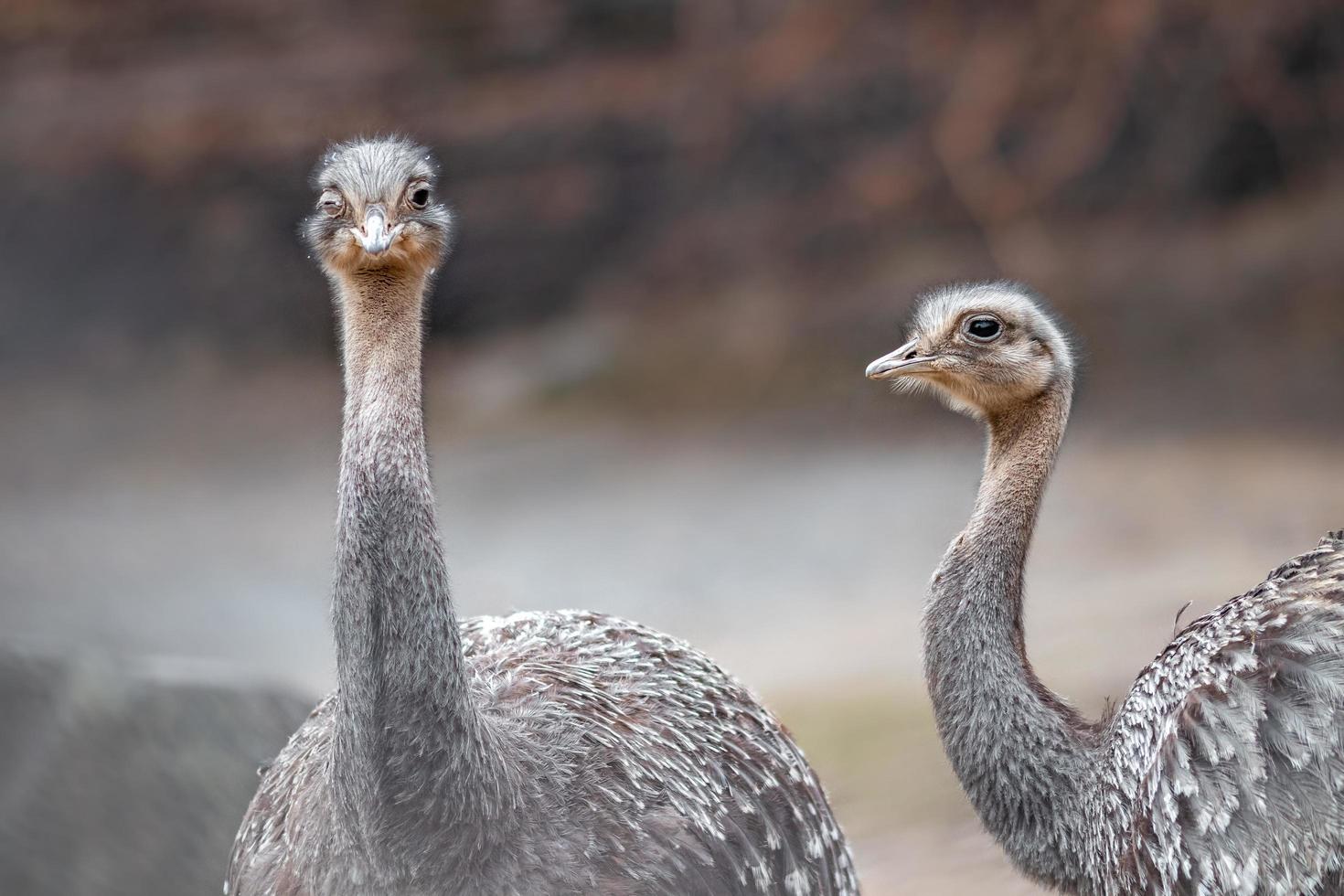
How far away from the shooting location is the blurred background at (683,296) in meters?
10.8

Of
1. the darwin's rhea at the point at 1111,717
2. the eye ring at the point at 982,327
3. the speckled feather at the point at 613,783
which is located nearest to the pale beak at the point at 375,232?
the speckled feather at the point at 613,783

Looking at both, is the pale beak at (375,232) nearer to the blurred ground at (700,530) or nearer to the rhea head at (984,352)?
the rhea head at (984,352)

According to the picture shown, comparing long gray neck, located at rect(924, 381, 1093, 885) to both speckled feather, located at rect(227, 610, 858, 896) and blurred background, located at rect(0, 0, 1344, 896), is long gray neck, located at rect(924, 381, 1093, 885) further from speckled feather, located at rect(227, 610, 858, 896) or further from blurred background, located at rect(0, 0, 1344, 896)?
blurred background, located at rect(0, 0, 1344, 896)

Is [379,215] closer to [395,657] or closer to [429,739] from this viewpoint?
[395,657]

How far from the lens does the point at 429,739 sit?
11.7ft

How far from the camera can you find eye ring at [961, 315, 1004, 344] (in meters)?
4.78

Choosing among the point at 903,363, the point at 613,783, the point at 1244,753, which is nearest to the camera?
the point at 1244,753

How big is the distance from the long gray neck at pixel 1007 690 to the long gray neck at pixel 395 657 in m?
1.35

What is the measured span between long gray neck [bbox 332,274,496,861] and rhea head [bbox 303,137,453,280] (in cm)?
34

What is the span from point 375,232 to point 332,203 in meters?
0.28

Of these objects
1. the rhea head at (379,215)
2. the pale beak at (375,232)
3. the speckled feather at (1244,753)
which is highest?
the rhea head at (379,215)

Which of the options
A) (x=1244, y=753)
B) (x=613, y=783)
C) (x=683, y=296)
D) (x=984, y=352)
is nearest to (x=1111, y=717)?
(x=1244, y=753)

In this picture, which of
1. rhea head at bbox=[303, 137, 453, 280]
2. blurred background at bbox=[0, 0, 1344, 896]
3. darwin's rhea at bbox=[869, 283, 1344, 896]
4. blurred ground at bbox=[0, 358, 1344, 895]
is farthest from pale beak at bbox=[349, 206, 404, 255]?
blurred background at bbox=[0, 0, 1344, 896]

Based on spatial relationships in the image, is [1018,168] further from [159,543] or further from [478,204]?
[159,543]
